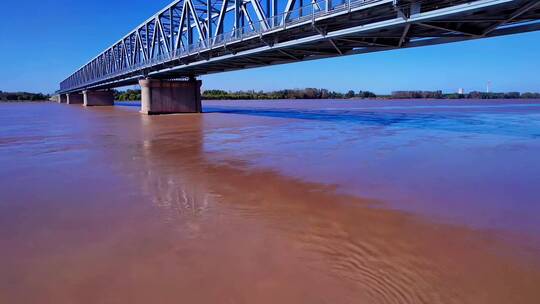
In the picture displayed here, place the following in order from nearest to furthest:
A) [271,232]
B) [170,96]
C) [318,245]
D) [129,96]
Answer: [318,245], [271,232], [170,96], [129,96]

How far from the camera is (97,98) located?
9725 cm

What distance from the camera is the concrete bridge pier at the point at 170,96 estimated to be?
46.9m

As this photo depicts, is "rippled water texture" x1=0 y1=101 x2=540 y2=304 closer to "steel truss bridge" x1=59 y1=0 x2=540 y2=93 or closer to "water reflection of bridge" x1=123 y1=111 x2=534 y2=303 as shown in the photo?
"water reflection of bridge" x1=123 y1=111 x2=534 y2=303

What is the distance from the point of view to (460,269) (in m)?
4.23

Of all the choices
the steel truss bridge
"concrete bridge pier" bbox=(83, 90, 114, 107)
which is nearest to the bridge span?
the steel truss bridge

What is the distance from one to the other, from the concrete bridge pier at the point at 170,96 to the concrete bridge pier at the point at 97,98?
56.9 metres

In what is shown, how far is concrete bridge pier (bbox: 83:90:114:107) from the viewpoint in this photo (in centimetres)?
9575

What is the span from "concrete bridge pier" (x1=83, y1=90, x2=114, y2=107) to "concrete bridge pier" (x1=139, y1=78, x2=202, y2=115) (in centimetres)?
5689

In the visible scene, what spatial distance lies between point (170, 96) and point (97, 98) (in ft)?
198

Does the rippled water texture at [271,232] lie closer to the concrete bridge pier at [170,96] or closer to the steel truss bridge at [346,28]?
the steel truss bridge at [346,28]

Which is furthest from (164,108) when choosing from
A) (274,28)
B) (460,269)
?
(460,269)

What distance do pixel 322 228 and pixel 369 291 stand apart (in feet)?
6.54

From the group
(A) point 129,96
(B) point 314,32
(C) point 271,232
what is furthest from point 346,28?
(A) point 129,96

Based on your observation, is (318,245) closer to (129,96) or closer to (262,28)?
(262,28)
